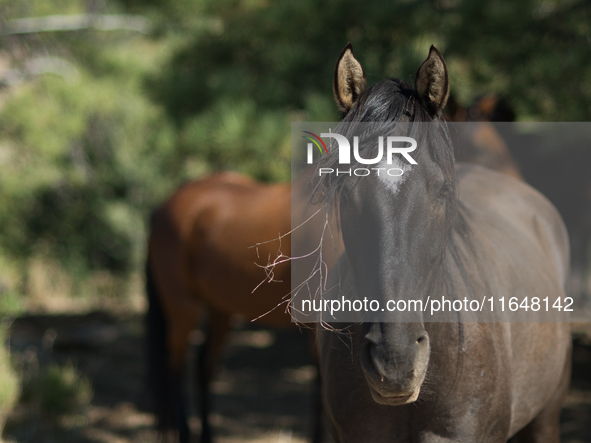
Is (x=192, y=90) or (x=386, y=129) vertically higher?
(x=192, y=90)

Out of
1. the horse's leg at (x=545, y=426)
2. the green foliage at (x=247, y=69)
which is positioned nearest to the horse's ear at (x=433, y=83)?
the horse's leg at (x=545, y=426)

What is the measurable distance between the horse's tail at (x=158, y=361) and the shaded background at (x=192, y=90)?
545 millimetres

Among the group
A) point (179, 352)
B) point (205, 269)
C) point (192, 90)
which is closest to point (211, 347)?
point (179, 352)

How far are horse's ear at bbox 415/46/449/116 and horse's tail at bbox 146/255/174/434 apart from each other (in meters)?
2.92

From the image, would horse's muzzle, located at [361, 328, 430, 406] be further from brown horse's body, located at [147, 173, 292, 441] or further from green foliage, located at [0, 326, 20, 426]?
green foliage, located at [0, 326, 20, 426]

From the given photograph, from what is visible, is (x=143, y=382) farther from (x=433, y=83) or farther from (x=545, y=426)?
(x=433, y=83)

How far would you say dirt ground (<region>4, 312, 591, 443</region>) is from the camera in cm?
368

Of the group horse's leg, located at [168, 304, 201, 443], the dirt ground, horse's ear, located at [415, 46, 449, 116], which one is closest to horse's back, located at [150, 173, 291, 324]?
horse's leg, located at [168, 304, 201, 443]

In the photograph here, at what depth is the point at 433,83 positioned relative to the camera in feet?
4.62

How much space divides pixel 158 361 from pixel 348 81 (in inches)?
114

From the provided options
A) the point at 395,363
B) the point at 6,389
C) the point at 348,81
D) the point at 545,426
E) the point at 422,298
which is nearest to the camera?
the point at 395,363

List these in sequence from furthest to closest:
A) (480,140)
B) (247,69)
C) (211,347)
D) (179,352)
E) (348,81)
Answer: (247,69) → (211,347) → (179,352) → (480,140) → (348,81)

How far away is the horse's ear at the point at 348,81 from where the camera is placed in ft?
4.70

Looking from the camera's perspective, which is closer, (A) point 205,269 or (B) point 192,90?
(A) point 205,269
